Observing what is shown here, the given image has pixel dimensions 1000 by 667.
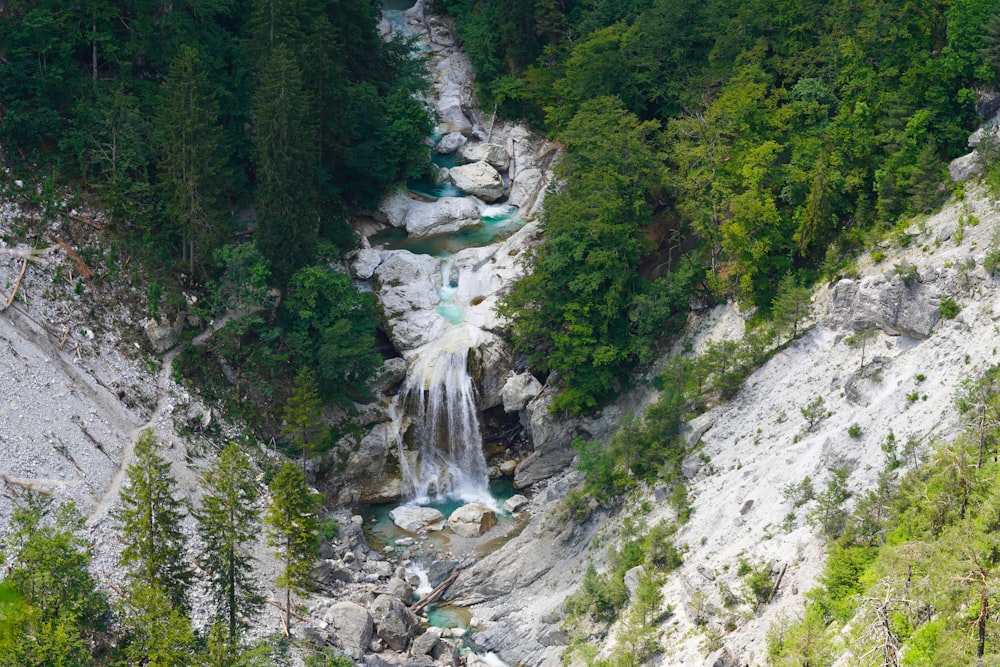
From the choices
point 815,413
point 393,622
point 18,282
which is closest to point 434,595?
point 393,622

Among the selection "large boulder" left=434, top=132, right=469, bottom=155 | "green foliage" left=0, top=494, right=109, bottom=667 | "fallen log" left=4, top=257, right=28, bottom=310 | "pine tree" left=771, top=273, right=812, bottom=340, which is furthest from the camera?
"large boulder" left=434, top=132, right=469, bottom=155

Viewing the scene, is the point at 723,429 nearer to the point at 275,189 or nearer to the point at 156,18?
the point at 275,189

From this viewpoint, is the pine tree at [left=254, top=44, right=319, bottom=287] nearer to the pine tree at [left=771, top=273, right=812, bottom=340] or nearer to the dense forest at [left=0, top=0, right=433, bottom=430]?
the dense forest at [left=0, top=0, right=433, bottom=430]

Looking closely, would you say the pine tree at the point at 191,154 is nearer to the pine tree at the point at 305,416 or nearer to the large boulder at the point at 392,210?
the pine tree at the point at 305,416

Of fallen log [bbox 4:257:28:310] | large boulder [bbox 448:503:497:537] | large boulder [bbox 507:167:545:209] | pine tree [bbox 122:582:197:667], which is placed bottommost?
pine tree [bbox 122:582:197:667]

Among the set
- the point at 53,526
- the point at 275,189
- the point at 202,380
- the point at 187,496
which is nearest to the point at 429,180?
the point at 275,189

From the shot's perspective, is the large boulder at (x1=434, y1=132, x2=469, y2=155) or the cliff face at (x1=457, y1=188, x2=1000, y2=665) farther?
the large boulder at (x1=434, y1=132, x2=469, y2=155)

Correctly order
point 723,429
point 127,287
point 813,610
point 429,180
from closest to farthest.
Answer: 1. point 813,610
2. point 723,429
3. point 127,287
4. point 429,180

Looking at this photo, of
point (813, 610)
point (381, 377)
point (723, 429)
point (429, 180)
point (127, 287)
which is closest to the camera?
point (813, 610)

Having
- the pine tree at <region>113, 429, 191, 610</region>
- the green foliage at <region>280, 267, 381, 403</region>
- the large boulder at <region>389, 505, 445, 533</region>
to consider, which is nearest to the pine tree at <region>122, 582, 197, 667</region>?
the pine tree at <region>113, 429, 191, 610</region>
